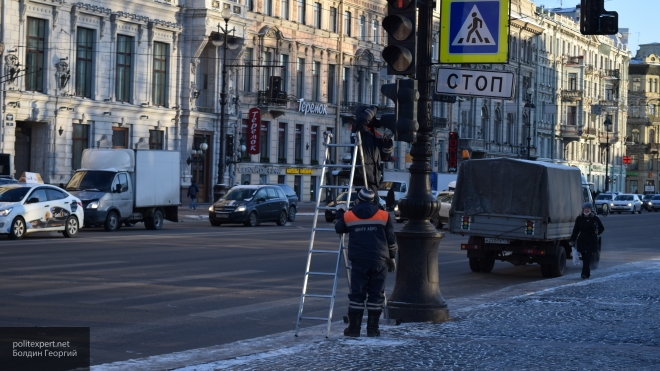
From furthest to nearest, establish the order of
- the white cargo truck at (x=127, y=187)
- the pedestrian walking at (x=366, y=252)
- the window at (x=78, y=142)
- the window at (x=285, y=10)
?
the window at (x=285, y=10) < the window at (x=78, y=142) < the white cargo truck at (x=127, y=187) < the pedestrian walking at (x=366, y=252)

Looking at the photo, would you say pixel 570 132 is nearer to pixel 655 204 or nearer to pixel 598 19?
pixel 655 204

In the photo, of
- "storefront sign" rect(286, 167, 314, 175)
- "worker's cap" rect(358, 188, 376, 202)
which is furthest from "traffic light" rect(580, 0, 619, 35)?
"storefront sign" rect(286, 167, 314, 175)

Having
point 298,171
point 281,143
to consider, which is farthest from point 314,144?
point 281,143

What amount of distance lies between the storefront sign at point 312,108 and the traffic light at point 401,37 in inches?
2151

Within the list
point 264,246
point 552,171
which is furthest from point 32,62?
point 552,171

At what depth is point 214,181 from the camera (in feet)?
201

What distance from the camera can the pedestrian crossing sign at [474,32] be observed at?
13.2m

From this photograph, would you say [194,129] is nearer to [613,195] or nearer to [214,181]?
[214,181]

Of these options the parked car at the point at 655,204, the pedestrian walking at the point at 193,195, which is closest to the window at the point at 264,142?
the pedestrian walking at the point at 193,195

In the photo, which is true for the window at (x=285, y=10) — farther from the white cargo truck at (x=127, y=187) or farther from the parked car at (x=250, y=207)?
the white cargo truck at (x=127, y=187)

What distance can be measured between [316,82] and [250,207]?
3007 centimetres

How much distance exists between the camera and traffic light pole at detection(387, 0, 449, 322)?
13234 millimetres

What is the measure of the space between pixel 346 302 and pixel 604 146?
105912 mm

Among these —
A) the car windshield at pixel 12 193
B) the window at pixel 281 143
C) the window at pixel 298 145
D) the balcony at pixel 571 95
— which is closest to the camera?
the car windshield at pixel 12 193
